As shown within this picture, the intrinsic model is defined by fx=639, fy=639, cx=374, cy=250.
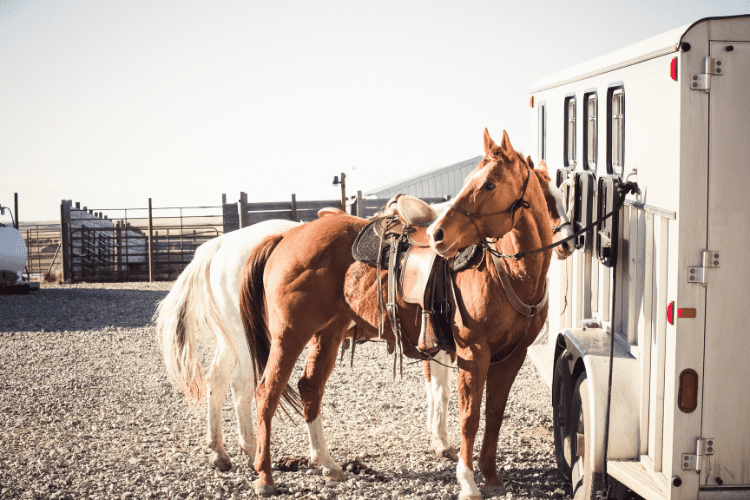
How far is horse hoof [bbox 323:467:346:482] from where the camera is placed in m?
4.57

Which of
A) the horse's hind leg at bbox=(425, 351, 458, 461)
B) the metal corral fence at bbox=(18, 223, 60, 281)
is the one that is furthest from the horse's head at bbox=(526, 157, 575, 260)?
the metal corral fence at bbox=(18, 223, 60, 281)

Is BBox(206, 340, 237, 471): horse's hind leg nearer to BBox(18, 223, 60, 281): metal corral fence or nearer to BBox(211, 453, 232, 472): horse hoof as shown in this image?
BBox(211, 453, 232, 472): horse hoof

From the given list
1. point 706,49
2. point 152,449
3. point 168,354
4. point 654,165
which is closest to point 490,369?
point 654,165

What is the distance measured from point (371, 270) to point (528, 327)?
1.11 m

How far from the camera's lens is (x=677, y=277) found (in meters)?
2.90

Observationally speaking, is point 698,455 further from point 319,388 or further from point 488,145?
point 319,388

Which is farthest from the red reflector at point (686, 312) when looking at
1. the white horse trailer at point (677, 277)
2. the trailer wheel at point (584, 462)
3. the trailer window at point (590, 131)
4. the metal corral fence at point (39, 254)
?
the metal corral fence at point (39, 254)

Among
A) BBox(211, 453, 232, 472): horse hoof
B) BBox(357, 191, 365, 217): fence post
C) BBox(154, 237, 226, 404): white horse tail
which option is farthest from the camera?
BBox(357, 191, 365, 217): fence post

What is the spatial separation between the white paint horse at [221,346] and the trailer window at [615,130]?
1.38 m

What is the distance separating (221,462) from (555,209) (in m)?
3.08

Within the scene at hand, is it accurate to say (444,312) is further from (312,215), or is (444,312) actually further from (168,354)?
(312,215)

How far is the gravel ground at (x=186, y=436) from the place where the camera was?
14.7 feet

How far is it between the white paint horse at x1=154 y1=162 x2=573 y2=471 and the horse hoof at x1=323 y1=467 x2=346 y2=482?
19cm

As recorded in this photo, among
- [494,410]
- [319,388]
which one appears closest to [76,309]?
[319,388]
